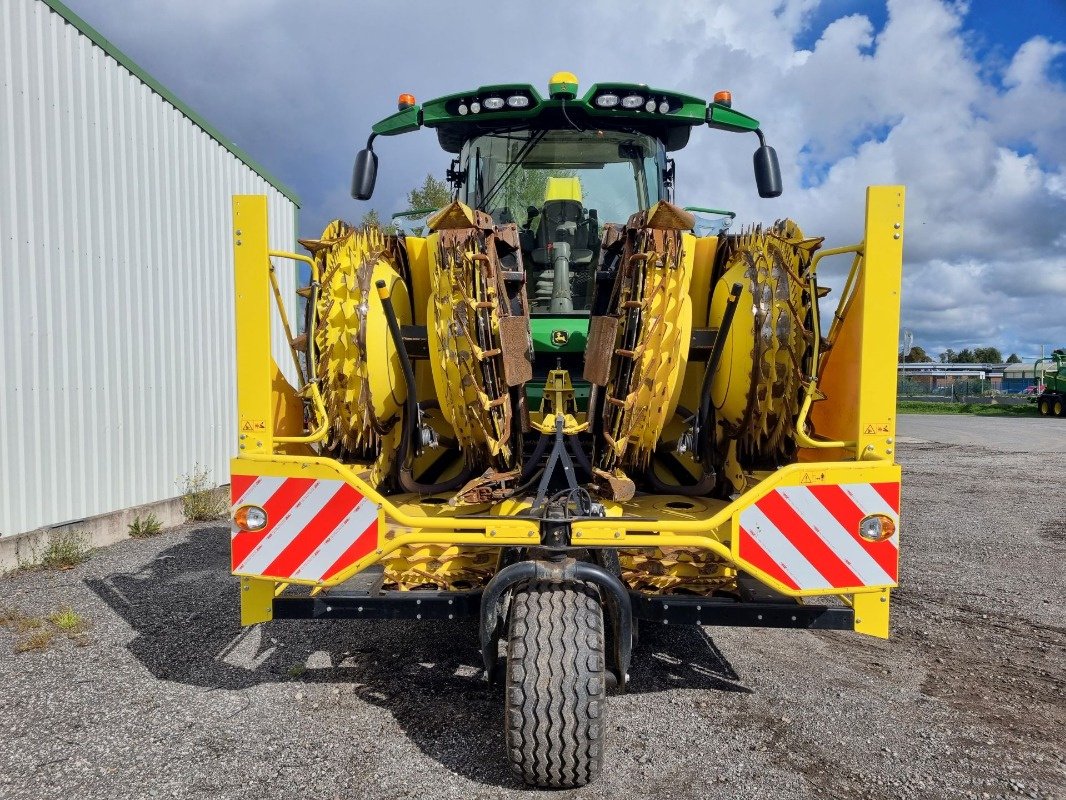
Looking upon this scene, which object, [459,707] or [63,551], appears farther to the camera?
[63,551]

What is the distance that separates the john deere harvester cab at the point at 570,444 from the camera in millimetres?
2594

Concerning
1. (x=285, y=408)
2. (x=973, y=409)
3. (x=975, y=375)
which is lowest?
(x=973, y=409)

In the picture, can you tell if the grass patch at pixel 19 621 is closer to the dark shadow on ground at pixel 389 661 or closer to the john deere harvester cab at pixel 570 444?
the dark shadow on ground at pixel 389 661

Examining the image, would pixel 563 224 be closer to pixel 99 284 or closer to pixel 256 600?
pixel 256 600

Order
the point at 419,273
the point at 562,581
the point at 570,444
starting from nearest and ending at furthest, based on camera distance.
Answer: the point at 562,581
the point at 570,444
the point at 419,273

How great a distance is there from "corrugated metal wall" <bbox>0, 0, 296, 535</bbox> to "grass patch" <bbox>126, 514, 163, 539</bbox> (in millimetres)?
193

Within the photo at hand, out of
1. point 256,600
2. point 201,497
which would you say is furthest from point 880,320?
point 201,497

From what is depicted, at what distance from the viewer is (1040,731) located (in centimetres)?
304

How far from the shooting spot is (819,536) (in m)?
2.64

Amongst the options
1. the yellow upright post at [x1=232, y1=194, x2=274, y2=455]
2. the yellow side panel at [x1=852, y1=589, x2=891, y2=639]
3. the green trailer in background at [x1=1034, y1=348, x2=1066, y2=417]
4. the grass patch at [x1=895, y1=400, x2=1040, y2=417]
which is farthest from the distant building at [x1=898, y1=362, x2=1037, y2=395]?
the yellow upright post at [x1=232, y1=194, x2=274, y2=455]

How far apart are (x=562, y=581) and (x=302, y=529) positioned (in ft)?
3.31

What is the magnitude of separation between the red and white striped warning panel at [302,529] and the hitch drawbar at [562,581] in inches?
19.8

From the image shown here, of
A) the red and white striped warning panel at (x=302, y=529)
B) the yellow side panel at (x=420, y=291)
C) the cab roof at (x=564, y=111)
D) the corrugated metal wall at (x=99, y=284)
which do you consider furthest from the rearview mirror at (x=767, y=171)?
the corrugated metal wall at (x=99, y=284)

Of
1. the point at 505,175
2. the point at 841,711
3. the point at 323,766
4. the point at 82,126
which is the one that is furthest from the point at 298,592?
the point at 82,126
